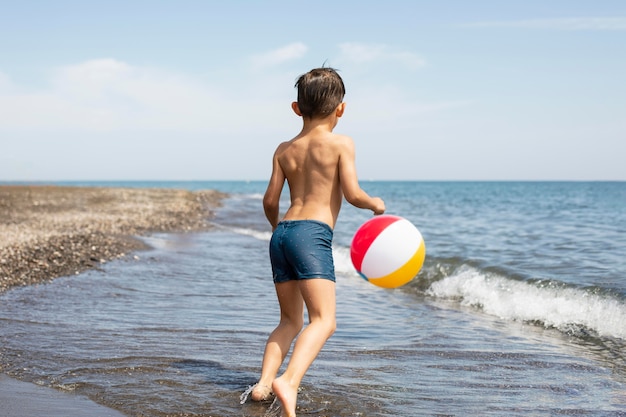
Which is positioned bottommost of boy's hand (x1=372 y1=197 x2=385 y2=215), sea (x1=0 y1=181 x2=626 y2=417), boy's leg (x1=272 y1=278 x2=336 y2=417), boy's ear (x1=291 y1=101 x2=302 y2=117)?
sea (x1=0 y1=181 x2=626 y2=417)

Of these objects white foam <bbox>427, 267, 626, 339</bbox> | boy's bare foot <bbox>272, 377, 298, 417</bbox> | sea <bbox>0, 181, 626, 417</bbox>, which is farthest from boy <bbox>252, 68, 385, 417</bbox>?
white foam <bbox>427, 267, 626, 339</bbox>

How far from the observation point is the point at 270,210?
14.6ft

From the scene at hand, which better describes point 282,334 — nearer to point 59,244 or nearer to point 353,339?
point 353,339

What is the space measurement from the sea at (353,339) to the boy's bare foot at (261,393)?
0.06 meters

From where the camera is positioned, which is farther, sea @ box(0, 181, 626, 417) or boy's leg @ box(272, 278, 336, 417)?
sea @ box(0, 181, 626, 417)

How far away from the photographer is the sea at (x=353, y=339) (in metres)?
4.40

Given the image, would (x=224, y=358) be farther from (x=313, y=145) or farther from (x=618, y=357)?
(x=618, y=357)

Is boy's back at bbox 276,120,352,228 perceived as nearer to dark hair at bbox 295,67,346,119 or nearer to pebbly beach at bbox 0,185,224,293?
dark hair at bbox 295,67,346,119

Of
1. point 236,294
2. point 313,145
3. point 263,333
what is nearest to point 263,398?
point 313,145

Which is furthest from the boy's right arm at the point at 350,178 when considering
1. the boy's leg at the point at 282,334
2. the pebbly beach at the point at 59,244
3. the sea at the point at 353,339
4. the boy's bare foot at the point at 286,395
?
the pebbly beach at the point at 59,244

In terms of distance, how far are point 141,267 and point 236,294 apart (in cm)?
290

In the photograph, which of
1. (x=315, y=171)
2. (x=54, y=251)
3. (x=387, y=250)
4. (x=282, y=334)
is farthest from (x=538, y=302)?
(x=54, y=251)

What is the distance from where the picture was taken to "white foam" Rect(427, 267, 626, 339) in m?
7.51

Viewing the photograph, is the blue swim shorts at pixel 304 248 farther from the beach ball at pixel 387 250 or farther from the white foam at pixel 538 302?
the white foam at pixel 538 302
